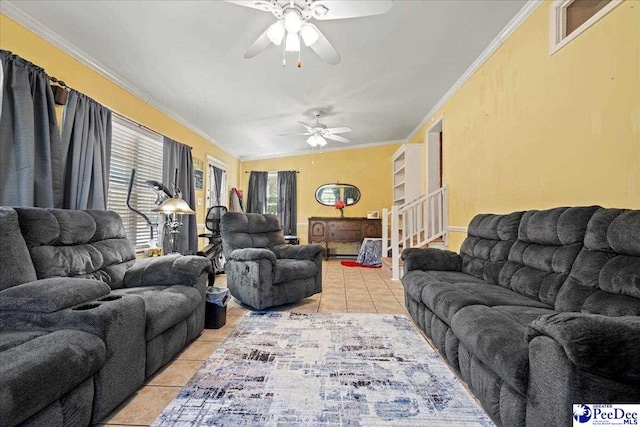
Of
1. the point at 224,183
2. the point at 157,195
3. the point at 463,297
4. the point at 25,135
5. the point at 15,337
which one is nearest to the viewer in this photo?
the point at 15,337

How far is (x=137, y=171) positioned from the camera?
3.94 m

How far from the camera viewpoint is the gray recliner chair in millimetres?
3146

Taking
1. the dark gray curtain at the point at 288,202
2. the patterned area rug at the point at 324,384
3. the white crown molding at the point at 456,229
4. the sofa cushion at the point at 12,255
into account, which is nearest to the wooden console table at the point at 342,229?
the dark gray curtain at the point at 288,202

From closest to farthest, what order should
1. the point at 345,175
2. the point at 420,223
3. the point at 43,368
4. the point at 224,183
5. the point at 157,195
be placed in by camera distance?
the point at 43,368, the point at 157,195, the point at 420,223, the point at 224,183, the point at 345,175

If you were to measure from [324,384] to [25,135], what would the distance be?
269 cm

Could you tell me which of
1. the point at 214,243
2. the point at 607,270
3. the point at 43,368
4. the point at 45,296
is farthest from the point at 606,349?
the point at 214,243

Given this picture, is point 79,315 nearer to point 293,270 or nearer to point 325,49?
point 293,270

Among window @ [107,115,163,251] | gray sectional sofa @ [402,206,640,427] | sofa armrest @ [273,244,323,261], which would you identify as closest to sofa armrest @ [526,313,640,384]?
gray sectional sofa @ [402,206,640,427]

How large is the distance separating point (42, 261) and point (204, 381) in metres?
1.20

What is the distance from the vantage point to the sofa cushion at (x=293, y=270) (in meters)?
3.21

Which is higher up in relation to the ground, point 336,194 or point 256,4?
point 256,4

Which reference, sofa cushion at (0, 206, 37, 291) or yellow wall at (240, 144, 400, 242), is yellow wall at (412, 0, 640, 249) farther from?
yellow wall at (240, 144, 400, 242)

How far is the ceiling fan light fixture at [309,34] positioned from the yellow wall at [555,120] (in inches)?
70.4

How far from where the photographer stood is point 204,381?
6.04 ft
